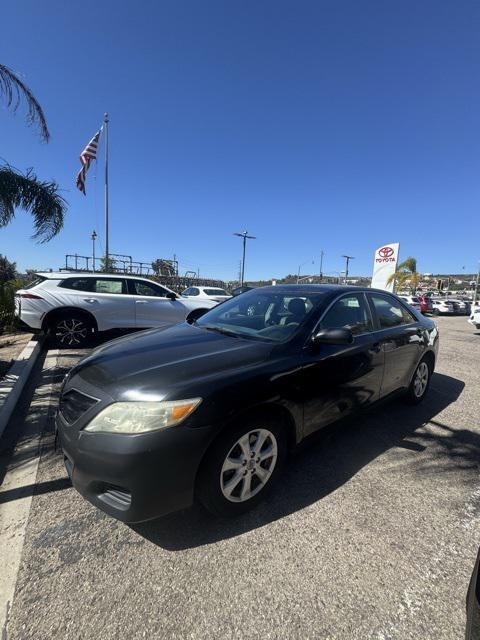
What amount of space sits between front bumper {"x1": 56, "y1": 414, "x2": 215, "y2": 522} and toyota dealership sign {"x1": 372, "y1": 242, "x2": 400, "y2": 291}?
88.4 ft

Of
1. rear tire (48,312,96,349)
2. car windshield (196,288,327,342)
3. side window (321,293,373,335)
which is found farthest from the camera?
rear tire (48,312,96,349)

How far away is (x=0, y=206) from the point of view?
17.5 ft

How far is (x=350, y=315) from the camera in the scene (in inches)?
133

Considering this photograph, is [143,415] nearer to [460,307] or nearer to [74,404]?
[74,404]

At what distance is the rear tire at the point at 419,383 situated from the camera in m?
4.24

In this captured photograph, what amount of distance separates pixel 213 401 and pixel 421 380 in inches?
137

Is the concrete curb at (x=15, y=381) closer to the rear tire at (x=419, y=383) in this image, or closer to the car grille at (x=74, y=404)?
the car grille at (x=74, y=404)

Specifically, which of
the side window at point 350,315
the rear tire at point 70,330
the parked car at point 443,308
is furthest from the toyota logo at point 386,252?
the side window at point 350,315

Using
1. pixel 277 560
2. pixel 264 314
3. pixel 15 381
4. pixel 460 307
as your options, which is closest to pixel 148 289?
pixel 15 381

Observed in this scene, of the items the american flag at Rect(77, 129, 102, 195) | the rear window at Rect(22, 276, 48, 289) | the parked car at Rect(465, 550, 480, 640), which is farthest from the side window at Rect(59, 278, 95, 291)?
the american flag at Rect(77, 129, 102, 195)

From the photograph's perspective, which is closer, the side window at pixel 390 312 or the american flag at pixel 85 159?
the side window at pixel 390 312

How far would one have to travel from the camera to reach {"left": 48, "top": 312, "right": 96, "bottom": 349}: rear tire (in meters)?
6.82

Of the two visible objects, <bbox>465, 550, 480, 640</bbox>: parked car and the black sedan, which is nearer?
<bbox>465, 550, 480, 640</bbox>: parked car

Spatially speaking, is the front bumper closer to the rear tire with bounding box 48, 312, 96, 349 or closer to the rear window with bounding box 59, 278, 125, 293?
the rear tire with bounding box 48, 312, 96, 349
